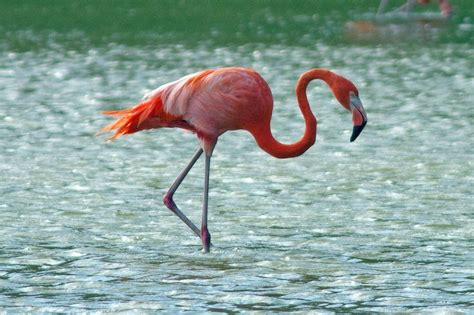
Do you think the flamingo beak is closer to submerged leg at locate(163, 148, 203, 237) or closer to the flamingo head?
the flamingo head

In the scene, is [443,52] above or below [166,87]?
below

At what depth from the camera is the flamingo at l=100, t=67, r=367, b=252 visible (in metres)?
6.75

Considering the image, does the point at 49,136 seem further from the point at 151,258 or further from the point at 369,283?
the point at 369,283

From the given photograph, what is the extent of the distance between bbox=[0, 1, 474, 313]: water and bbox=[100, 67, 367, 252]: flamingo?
1.79 ft

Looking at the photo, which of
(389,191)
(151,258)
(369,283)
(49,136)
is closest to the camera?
(369,283)

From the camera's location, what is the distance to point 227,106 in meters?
6.78

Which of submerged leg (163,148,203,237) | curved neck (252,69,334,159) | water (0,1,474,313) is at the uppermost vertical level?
curved neck (252,69,334,159)

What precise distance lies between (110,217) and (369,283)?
2.13 metres

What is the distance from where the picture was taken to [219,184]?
873 centimetres

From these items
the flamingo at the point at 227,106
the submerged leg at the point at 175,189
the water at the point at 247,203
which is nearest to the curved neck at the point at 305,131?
the flamingo at the point at 227,106

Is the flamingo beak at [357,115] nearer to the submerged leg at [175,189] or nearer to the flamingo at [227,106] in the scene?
the flamingo at [227,106]

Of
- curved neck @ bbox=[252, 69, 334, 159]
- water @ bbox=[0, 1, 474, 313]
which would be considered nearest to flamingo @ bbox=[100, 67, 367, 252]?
curved neck @ bbox=[252, 69, 334, 159]

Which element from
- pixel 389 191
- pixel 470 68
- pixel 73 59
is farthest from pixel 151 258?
pixel 73 59

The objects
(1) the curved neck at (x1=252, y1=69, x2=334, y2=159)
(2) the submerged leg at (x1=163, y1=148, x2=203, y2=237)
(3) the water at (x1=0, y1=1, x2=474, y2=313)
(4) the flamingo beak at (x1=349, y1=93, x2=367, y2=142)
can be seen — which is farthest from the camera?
(2) the submerged leg at (x1=163, y1=148, x2=203, y2=237)
